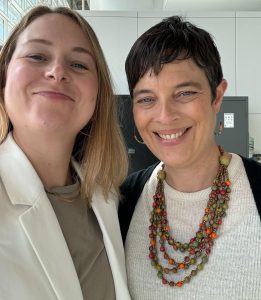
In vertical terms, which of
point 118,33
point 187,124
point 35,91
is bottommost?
point 187,124

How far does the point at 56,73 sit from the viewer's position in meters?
1.12

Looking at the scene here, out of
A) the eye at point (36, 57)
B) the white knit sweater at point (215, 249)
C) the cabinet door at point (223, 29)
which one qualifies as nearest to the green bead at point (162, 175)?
the white knit sweater at point (215, 249)

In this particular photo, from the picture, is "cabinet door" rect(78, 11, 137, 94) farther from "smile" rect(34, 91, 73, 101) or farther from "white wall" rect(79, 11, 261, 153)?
"smile" rect(34, 91, 73, 101)

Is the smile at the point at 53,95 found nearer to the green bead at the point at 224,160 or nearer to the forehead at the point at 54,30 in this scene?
the forehead at the point at 54,30

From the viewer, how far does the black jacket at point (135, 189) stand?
1.22 metres

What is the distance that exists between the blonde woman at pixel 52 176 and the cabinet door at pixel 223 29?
260cm

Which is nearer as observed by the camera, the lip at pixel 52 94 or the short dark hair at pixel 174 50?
the lip at pixel 52 94

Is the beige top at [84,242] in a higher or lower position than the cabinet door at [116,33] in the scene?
lower

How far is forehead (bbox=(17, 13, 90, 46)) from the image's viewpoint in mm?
1175

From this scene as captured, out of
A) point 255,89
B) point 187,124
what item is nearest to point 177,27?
point 187,124

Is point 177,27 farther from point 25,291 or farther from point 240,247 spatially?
point 25,291

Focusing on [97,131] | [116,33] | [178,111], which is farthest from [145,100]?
[116,33]

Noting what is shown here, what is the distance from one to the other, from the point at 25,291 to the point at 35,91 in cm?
61

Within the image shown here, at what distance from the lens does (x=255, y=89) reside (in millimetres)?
3689
